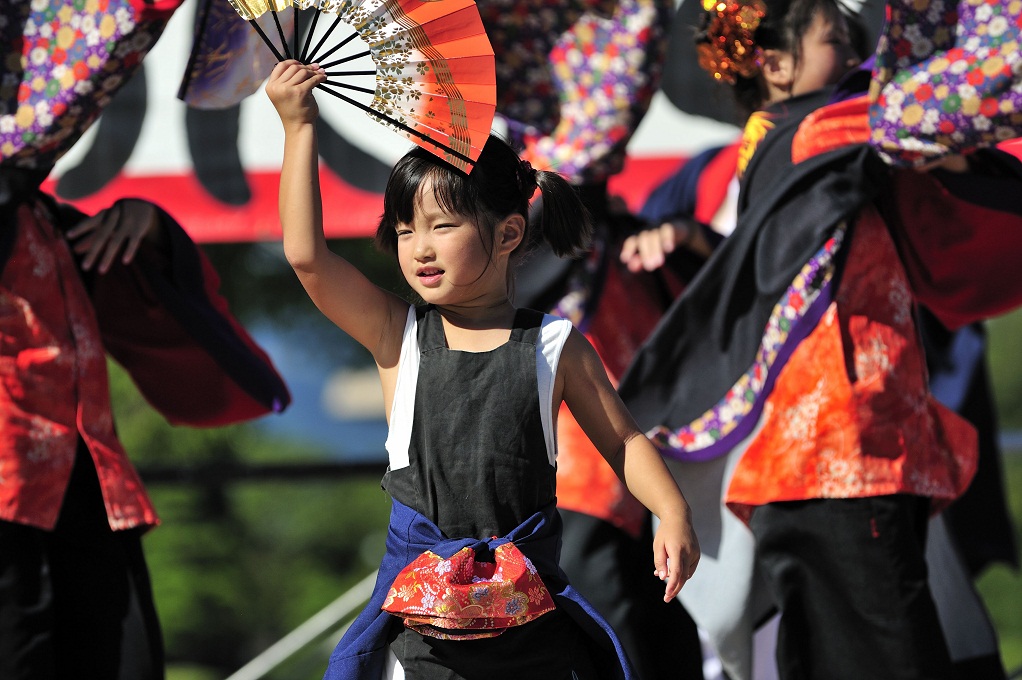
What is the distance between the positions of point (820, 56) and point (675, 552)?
1.23 metres

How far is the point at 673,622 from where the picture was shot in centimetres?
246

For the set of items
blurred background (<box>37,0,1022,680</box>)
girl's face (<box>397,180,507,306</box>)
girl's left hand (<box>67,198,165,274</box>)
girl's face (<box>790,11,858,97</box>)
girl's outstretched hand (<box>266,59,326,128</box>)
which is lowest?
blurred background (<box>37,0,1022,680</box>)

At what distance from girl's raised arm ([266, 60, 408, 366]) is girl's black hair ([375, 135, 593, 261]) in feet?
0.37

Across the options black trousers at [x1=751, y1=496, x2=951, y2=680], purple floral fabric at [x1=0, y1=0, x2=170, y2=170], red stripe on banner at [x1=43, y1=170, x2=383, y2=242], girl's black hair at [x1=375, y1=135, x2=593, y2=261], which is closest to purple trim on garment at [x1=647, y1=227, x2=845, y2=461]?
black trousers at [x1=751, y1=496, x2=951, y2=680]

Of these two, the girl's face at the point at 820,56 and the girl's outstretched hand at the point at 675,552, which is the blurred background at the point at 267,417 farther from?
the girl's outstretched hand at the point at 675,552

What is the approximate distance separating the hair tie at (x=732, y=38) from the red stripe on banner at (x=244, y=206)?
90 centimetres

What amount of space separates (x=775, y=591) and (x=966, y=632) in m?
0.56

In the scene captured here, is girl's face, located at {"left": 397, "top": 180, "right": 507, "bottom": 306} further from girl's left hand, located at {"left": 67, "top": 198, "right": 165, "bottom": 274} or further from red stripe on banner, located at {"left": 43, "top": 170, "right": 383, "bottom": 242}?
red stripe on banner, located at {"left": 43, "top": 170, "right": 383, "bottom": 242}

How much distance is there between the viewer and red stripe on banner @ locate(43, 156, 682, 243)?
3.38 metres

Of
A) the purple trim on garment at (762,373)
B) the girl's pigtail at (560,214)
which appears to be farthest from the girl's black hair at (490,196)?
the purple trim on garment at (762,373)

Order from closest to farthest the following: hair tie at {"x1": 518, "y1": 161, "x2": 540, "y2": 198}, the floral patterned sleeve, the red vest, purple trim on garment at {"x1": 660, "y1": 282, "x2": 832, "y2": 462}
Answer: hair tie at {"x1": 518, "y1": 161, "x2": 540, "y2": 198}
the floral patterned sleeve
the red vest
purple trim on garment at {"x1": 660, "y1": 282, "x2": 832, "y2": 462}

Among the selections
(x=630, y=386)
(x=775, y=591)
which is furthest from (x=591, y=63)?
(x=775, y=591)

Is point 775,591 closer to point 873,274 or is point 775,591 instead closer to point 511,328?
point 873,274

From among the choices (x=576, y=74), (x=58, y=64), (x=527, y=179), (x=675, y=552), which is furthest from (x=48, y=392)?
(x=576, y=74)
